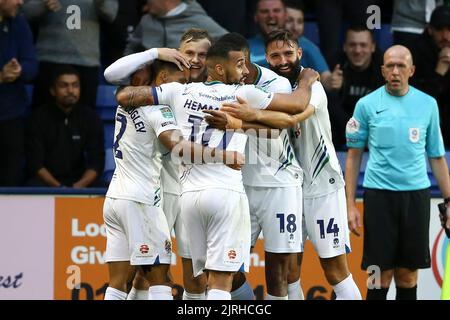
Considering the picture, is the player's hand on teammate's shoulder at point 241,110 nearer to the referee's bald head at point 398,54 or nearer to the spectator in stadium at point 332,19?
the referee's bald head at point 398,54

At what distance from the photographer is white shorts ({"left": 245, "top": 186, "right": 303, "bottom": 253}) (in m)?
8.68

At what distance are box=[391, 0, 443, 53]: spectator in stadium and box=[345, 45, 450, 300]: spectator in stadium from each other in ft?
8.82

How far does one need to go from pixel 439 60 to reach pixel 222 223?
15.1 ft

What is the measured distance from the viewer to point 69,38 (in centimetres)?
1173

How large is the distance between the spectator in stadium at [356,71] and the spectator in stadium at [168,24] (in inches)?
49.0

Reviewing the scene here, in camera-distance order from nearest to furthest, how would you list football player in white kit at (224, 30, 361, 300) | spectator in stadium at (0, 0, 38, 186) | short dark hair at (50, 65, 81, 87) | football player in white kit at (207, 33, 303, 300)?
football player in white kit at (207, 33, 303, 300), football player in white kit at (224, 30, 361, 300), spectator in stadium at (0, 0, 38, 186), short dark hair at (50, 65, 81, 87)

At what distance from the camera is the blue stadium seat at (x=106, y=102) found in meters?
12.0

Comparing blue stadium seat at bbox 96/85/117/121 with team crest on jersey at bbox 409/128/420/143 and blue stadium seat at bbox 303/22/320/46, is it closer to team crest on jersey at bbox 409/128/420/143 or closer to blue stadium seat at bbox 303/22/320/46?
blue stadium seat at bbox 303/22/320/46

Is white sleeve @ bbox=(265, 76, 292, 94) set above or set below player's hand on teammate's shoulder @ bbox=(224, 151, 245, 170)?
above

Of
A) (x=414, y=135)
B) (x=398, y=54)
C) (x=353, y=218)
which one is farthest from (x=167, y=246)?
(x=398, y=54)

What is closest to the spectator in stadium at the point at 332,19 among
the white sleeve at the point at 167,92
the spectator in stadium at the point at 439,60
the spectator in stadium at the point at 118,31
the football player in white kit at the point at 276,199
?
the spectator in stadium at the point at 439,60

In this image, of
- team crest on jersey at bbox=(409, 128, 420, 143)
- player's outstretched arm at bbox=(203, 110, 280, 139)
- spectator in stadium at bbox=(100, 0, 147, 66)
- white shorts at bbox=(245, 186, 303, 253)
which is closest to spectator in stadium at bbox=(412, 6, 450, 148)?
team crest on jersey at bbox=(409, 128, 420, 143)

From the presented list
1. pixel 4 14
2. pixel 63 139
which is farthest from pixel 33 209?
pixel 4 14
